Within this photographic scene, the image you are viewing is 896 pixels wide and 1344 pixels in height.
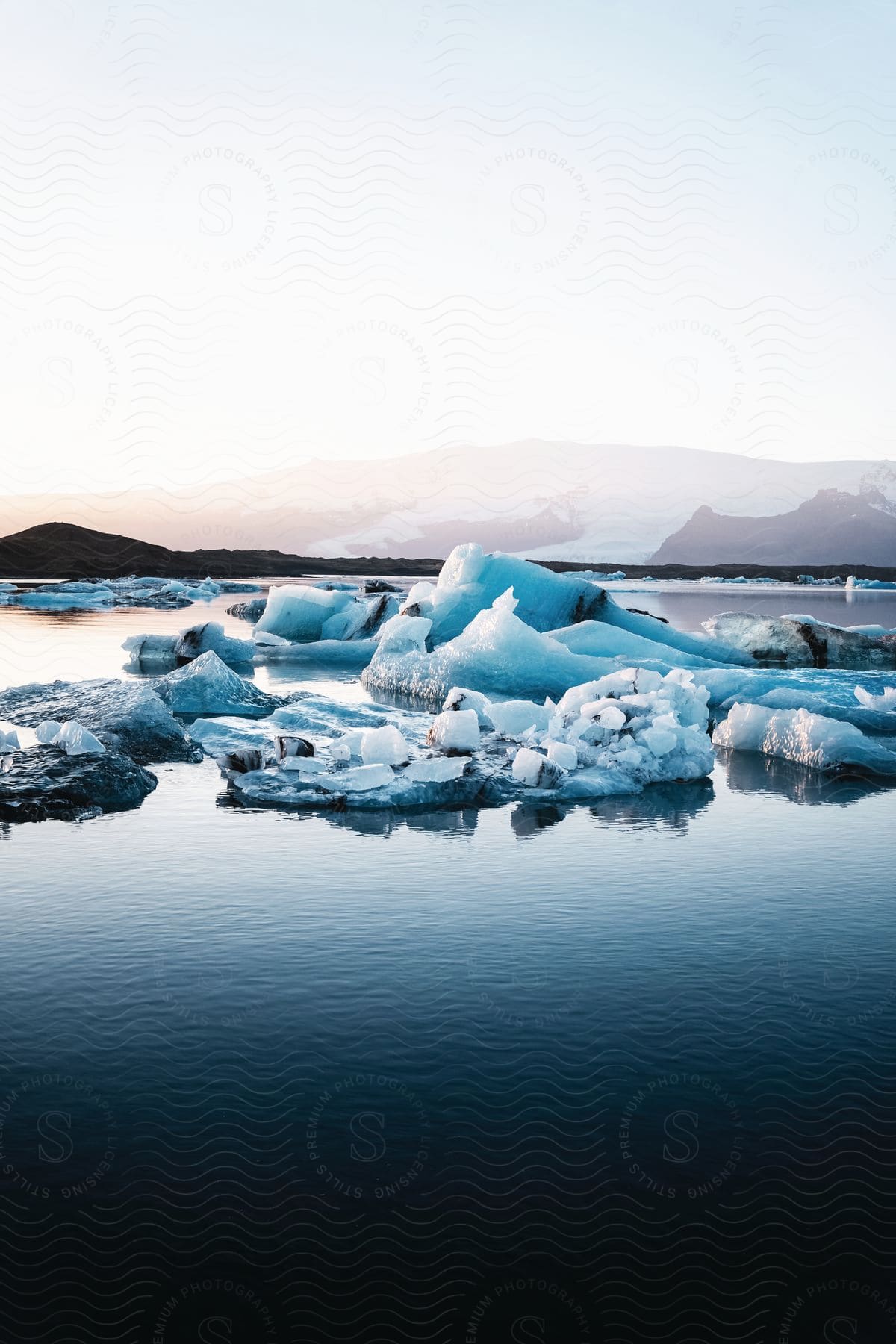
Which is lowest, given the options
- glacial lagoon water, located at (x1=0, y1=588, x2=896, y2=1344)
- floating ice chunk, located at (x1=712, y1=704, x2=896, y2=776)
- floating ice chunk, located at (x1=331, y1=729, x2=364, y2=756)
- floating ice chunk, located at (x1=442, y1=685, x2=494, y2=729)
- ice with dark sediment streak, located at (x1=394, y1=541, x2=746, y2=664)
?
glacial lagoon water, located at (x1=0, y1=588, x2=896, y2=1344)

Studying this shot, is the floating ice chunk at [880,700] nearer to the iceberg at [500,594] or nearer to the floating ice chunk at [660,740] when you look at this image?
the floating ice chunk at [660,740]

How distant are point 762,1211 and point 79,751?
6.54 m

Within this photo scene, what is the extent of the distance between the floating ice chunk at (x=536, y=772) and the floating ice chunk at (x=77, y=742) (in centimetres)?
331

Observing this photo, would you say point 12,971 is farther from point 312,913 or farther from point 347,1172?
point 347,1172

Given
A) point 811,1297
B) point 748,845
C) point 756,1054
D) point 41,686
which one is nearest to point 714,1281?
point 811,1297

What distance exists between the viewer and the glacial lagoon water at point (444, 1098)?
260 cm

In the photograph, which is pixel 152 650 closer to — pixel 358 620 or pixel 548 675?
pixel 358 620

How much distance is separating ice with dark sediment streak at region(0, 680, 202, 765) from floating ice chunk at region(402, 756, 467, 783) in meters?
2.50

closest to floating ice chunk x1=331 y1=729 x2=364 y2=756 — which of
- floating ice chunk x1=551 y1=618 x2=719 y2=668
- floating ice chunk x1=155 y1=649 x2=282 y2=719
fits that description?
floating ice chunk x1=155 y1=649 x2=282 y2=719

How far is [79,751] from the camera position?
814cm

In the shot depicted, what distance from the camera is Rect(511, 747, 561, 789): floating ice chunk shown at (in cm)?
802

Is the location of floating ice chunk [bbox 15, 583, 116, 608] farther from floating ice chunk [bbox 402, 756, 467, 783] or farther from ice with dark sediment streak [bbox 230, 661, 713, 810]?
floating ice chunk [bbox 402, 756, 467, 783]

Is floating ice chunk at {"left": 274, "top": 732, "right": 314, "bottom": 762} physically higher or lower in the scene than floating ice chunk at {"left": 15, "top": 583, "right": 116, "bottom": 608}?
lower

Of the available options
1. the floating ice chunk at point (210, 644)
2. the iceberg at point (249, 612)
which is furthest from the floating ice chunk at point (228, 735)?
the iceberg at point (249, 612)
